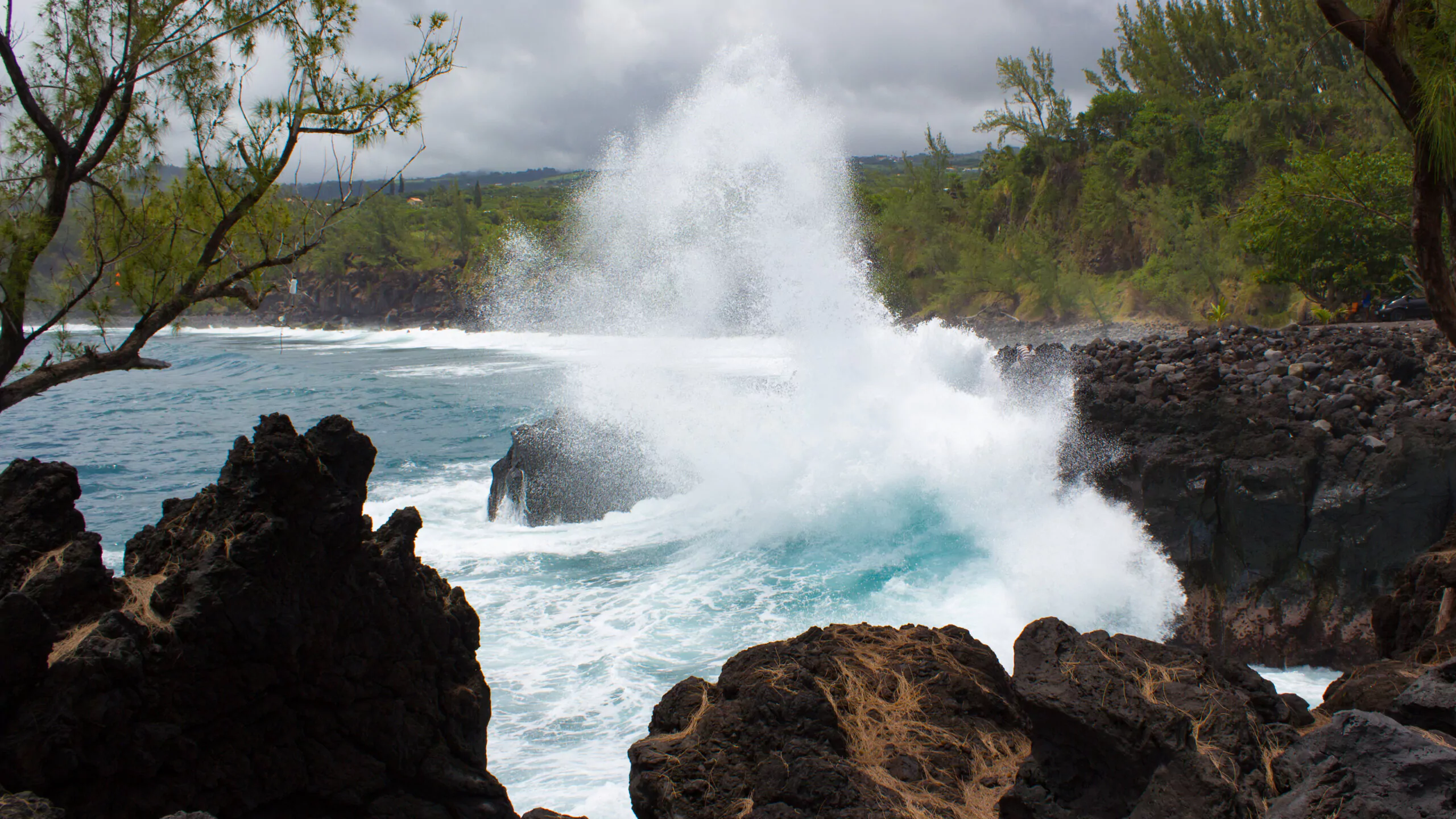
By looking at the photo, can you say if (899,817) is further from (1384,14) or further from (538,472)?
(538,472)

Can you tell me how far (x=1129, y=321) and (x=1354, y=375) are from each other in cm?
2691

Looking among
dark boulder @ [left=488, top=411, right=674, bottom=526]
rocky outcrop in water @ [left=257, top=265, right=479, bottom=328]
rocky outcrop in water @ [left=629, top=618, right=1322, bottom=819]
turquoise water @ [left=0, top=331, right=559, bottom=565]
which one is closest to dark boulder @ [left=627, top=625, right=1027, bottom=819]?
rocky outcrop in water @ [left=629, top=618, right=1322, bottom=819]

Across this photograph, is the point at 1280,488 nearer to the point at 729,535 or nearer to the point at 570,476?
the point at 729,535

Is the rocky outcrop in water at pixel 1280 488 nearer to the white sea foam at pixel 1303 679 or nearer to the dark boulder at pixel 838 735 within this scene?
the white sea foam at pixel 1303 679

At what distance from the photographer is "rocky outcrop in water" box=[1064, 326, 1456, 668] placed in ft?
28.1

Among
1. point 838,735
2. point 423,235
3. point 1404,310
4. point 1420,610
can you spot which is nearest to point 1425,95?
point 1420,610

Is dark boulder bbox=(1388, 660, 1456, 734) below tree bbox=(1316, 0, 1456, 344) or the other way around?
below

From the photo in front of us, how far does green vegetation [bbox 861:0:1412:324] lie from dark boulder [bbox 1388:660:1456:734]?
22.1m

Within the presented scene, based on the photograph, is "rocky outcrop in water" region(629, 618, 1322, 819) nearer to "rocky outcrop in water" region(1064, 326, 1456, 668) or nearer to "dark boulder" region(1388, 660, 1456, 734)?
"dark boulder" region(1388, 660, 1456, 734)

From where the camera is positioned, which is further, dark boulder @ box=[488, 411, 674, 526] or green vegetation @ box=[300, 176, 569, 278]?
green vegetation @ box=[300, 176, 569, 278]

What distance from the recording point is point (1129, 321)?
36875 mm

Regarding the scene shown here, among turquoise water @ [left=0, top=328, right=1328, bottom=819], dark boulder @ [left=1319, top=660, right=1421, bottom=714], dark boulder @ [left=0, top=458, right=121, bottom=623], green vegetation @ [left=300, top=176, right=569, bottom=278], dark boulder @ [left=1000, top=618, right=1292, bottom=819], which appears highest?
green vegetation @ [left=300, top=176, right=569, bottom=278]

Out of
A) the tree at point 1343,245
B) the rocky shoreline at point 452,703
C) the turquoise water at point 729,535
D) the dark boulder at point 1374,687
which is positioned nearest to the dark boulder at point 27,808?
the rocky shoreline at point 452,703

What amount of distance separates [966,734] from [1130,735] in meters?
1.29
